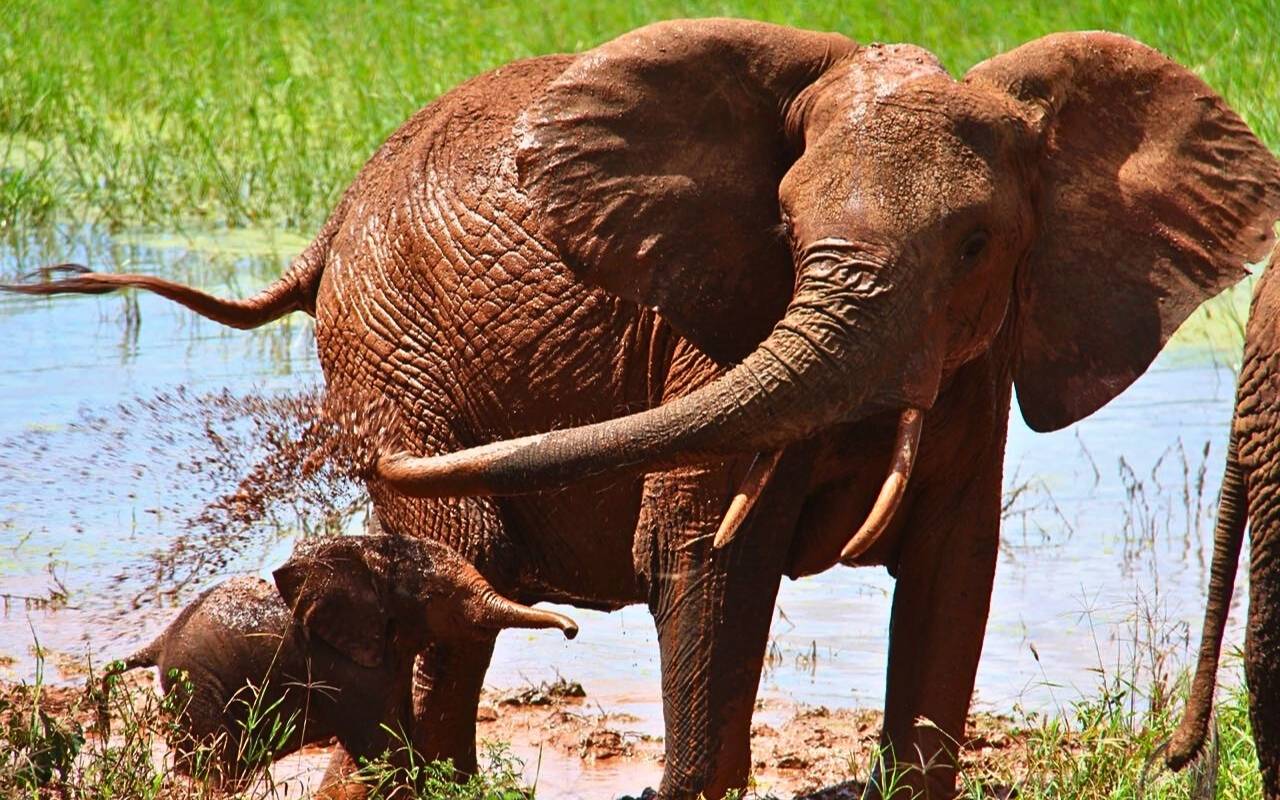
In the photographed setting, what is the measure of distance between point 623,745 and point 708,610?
1243 millimetres

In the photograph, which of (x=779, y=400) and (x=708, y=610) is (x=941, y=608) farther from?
(x=779, y=400)

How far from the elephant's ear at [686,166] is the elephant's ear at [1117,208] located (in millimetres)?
411

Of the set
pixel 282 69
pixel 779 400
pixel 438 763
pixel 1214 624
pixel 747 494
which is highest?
pixel 282 69

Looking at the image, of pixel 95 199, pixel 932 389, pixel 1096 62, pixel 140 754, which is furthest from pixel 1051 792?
pixel 95 199

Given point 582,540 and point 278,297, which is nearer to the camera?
point 582,540

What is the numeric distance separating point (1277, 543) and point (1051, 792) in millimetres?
1198

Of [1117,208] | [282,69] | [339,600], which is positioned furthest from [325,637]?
[282,69]

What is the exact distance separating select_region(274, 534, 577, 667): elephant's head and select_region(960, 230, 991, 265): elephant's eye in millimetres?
1406

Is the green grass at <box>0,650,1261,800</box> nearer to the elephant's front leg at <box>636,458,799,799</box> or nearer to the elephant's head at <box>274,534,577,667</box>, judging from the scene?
the elephant's head at <box>274,534,577,667</box>

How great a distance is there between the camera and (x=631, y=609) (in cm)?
695

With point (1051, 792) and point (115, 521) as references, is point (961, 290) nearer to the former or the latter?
point (1051, 792)

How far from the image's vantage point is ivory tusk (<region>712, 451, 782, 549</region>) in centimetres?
411

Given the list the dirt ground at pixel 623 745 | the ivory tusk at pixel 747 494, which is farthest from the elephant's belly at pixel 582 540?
the ivory tusk at pixel 747 494

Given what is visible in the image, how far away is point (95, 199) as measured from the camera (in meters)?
10.8
